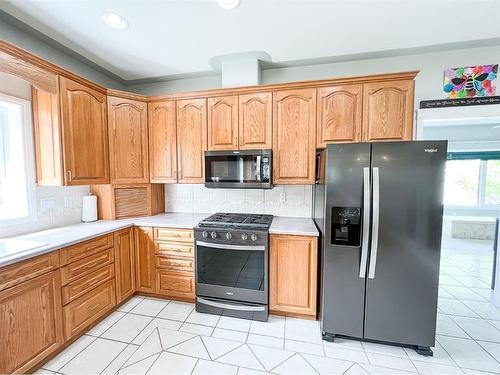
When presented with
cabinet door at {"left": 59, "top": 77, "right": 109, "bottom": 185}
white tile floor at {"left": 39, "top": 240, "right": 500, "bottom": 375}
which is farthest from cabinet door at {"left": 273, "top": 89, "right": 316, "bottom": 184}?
cabinet door at {"left": 59, "top": 77, "right": 109, "bottom": 185}

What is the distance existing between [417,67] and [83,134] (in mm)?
3637

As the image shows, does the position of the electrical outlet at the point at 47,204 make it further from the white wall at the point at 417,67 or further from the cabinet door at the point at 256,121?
the white wall at the point at 417,67

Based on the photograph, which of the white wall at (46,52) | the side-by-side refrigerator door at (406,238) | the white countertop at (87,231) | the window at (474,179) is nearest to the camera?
the white countertop at (87,231)

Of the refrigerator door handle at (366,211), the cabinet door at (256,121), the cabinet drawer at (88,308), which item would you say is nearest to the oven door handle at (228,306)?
the cabinet drawer at (88,308)

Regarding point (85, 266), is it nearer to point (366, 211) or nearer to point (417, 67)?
point (366, 211)

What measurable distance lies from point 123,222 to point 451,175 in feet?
23.5

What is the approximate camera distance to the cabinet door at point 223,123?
8.20 ft

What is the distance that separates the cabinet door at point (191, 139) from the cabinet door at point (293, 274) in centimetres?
122

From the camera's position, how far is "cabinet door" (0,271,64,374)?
1407 mm

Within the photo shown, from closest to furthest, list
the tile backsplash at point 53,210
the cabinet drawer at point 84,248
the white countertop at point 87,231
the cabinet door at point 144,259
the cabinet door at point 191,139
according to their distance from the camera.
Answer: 1. the white countertop at point 87,231
2. the cabinet drawer at point 84,248
3. the tile backsplash at point 53,210
4. the cabinet door at point 144,259
5. the cabinet door at point 191,139

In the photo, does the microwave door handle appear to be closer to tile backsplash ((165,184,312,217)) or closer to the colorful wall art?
tile backsplash ((165,184,312,217))

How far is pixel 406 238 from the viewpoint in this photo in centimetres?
172

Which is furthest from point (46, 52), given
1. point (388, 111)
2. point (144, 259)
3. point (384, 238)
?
point (384, 238)

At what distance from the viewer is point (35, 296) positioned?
5.14 ft
